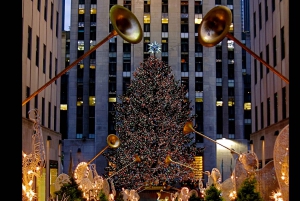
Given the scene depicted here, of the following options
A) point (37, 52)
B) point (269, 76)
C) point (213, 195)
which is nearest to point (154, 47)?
point (269, 76)

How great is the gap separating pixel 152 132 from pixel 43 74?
15659 millimetres

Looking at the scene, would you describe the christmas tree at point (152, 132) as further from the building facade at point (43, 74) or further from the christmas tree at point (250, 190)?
the christmas tree at point (250, 190)

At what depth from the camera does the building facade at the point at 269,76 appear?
28062 millimetres

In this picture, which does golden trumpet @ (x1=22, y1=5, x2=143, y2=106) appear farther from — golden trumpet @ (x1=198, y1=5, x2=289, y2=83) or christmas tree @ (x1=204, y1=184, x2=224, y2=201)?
christmas tree @ (x1=204, y1=184, x2=224, y2=201)

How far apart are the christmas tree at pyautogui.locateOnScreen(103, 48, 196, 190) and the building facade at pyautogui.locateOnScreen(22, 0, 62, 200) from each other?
31.6 ft

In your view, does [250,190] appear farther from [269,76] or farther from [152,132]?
[152,132]

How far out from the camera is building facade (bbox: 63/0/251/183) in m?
61.3

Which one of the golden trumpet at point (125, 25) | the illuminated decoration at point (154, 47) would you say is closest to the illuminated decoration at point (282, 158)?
the golden trumpet at point (125, 25)

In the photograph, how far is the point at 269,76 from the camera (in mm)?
32188

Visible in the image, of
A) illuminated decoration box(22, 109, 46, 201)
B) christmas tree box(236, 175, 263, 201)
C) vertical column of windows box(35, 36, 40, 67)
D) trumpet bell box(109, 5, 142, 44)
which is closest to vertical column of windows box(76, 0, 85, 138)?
vertical column of windows box(35, 36, 40, 67)

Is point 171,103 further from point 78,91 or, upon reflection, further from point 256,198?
point 256,198

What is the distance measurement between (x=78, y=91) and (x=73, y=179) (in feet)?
147

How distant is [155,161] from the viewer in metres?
45.1
